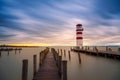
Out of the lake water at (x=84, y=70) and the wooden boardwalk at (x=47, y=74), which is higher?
the wooden boardwalk at (x=47, y=74)

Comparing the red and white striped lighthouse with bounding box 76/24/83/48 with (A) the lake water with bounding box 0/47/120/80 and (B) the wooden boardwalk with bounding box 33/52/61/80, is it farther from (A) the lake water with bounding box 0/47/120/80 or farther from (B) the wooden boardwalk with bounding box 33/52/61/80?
(B) the wooden boardwalk with bounding box 33/52/61/80

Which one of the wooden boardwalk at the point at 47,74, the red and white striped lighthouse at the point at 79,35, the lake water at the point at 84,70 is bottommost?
the lake water at the point at 84,70

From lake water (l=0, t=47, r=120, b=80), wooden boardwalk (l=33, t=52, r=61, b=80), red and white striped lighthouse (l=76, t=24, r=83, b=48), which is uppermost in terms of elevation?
red and white striped lighthouse (l=76, t=24, r=83, b=48)

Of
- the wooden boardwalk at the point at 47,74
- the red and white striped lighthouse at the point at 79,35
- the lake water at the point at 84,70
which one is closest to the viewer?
the wooden boardwalk at the point at 47,74

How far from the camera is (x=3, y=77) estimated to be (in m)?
15.7

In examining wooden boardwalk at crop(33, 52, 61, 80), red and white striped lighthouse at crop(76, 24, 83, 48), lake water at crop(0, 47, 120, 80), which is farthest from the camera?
red and white striped lighthouse at crop(76, 24, 83, 48)

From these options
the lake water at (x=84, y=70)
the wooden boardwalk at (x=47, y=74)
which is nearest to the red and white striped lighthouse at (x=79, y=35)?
the lake water at (x=84, y=70)

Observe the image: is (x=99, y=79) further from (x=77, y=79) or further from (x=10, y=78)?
(x=10, y=78)

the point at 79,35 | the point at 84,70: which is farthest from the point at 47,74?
the point at 79,35

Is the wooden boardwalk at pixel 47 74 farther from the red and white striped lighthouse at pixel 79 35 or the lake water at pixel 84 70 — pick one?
the red and white striped lighthouse at pixel 79 35

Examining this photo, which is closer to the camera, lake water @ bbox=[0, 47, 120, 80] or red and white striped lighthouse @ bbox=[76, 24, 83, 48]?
lake water @ bbox=[0, 47, 120, 80]

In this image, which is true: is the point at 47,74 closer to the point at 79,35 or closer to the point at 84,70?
the point at 84,70

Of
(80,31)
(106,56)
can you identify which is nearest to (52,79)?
(106,56)

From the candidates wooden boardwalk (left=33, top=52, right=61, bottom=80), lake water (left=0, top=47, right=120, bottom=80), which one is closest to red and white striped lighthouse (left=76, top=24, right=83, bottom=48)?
lake water (left=0, top=47, right=120, bottom=80)
